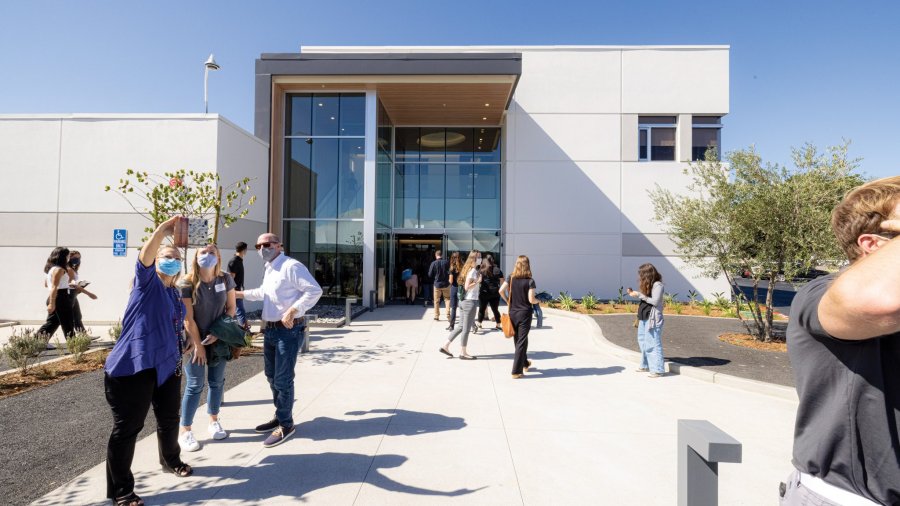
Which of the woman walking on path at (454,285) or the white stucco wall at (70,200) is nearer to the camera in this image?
the woman walking on path at (454,285)

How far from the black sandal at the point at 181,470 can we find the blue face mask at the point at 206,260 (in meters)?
1.78

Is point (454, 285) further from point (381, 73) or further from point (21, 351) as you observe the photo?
point (381, 73)

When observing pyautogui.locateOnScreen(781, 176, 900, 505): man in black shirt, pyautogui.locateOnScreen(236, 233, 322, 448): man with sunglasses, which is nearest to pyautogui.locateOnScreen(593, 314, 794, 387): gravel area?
pyautogui.locateOnScreen(781, 176, 900, 505): man in black shirt

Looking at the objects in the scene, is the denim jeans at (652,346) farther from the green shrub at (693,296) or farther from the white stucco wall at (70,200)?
the white stucco wall at (70,200)

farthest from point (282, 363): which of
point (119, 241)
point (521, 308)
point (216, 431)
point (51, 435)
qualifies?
point (119, 241)

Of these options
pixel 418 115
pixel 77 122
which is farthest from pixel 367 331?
pixel 418 115

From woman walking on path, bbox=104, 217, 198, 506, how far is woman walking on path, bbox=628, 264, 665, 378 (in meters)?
6.04

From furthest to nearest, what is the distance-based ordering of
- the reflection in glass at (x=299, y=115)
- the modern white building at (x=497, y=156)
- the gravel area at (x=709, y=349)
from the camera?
the reflection in glass at (x=299, y=115)
the modern white building at (x=497, y=156)
the gravel area at (x=709, y=349)

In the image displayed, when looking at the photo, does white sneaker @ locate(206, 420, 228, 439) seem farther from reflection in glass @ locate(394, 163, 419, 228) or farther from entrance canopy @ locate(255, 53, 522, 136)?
reflection in glass @ locate(394, 163, 419, 228)

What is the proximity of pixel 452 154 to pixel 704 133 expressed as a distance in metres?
10.9

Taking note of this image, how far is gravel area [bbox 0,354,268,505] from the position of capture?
323cm

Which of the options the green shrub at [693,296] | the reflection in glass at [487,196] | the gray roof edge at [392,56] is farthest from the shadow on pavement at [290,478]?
the green shrub at [693,296]

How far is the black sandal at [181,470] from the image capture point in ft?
10.8

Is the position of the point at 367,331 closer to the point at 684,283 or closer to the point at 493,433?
the point at 493,433
